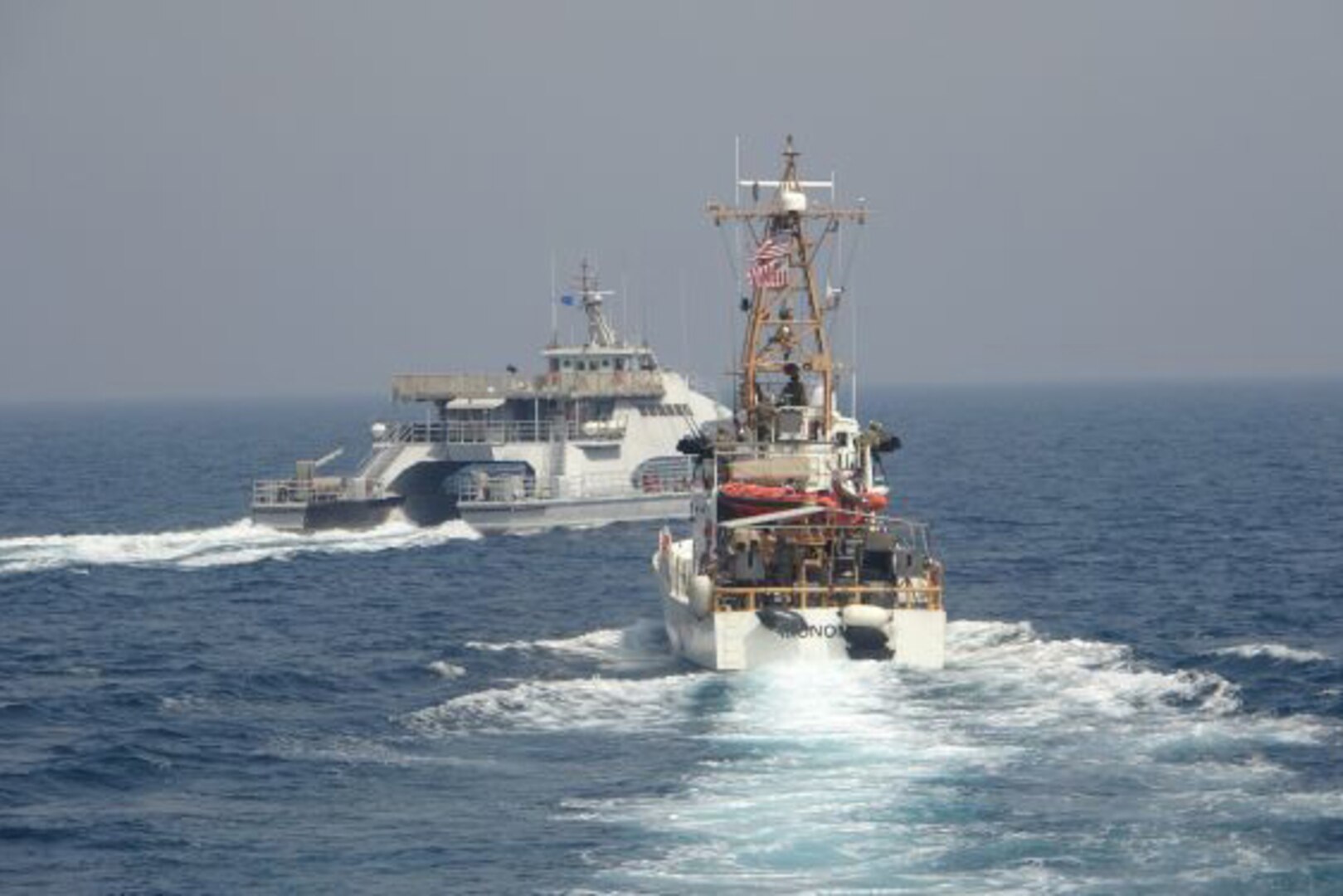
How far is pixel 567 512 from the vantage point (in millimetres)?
85250

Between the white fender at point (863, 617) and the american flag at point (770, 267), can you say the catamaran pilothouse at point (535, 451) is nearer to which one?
the american flag at point (770, 267)

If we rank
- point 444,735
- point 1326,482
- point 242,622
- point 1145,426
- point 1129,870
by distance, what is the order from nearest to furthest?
1. point 1129,870
2. point 444,735
3. point 242,622
4. point 1326,482
5. point 1145,426

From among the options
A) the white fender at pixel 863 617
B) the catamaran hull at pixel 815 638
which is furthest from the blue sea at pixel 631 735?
the white fender at pixel 863 617

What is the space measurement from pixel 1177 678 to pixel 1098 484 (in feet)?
217

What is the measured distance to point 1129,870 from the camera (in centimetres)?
2845

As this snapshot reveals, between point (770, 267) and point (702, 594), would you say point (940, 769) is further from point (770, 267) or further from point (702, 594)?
point (770, 267)

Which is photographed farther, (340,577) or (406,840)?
(340,577)

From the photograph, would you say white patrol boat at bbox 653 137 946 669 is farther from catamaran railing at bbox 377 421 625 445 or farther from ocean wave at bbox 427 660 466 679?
catamaran railing at bbox 377 421 625 445

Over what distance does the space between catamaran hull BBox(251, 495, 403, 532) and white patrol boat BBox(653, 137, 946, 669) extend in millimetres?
28028

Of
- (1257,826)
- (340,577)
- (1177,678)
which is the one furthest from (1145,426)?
(1257,826)

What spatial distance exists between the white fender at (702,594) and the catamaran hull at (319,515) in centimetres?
3893

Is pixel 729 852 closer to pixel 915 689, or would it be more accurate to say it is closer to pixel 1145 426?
pixel 915 689

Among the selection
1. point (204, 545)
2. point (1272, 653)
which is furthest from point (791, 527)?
point (204, 545)

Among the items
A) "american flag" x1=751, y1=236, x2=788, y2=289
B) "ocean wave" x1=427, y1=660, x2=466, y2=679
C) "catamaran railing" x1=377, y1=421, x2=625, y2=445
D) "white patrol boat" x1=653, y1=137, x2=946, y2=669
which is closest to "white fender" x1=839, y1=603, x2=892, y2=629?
"white patrol boat" x1=653, y1=137, x2=946, y2=669
